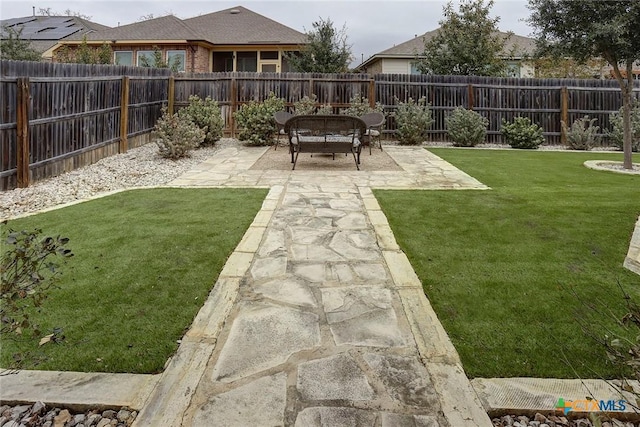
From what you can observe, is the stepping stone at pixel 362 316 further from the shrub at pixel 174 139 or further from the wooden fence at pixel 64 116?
the shrub at pixel 174 139

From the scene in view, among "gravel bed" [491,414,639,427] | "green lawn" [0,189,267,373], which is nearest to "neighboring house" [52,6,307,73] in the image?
"green lawn" [0,189,267,373]

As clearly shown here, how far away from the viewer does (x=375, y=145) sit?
12.0 m

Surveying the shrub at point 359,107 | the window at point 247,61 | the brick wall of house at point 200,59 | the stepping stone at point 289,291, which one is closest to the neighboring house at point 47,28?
the brick wall of house at point 200,59

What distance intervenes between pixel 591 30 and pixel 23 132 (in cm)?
932

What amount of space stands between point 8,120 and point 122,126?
3873mm

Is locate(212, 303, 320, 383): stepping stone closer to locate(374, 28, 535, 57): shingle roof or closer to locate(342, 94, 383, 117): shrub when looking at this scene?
locate(342, 94, 383, 117): shrub

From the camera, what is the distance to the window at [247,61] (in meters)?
23.1

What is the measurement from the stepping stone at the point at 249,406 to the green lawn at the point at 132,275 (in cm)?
43

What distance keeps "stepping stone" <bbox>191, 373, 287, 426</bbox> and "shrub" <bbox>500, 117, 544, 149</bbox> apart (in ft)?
39.6

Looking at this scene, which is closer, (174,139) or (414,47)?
(174,139)

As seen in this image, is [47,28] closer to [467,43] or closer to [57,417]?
[467,43]

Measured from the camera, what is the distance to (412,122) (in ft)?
39.9

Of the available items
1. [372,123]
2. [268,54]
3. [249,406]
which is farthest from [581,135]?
[268,54]

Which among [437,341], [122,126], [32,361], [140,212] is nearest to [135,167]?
[122,126]
